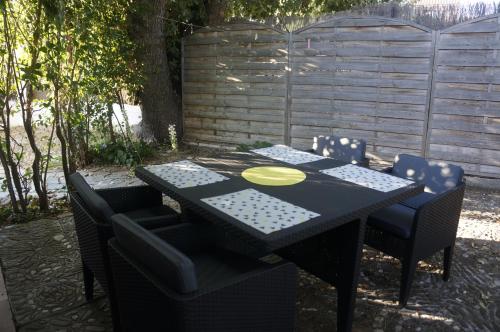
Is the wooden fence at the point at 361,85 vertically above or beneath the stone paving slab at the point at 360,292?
above

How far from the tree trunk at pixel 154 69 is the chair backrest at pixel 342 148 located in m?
3.27

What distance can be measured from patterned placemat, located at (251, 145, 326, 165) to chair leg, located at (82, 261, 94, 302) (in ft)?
4.71

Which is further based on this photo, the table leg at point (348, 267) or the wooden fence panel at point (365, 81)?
the wooden fence panel at point (365, 81)

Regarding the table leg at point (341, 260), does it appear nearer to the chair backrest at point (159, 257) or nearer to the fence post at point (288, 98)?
the chair backrest at point (159, 257)

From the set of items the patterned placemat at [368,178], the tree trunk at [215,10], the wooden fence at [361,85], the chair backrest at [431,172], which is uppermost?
the tree trunk at [215,10]

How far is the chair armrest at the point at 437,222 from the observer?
7.22 ft

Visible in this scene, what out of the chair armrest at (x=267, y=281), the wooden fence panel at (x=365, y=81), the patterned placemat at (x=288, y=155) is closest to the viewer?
the chair armrest at (x=267, y=281)

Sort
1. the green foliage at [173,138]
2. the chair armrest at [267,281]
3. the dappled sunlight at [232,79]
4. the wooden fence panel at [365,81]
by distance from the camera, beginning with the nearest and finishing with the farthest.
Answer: the chair armrest at [267,281]
the wooden fence panel at [365,81]
the dappled sunlight at [232,79]
the green foliage at [173,138]

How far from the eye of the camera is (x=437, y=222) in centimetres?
232

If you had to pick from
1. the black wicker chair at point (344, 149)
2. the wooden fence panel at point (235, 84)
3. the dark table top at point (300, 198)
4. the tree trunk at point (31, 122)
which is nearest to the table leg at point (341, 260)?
the dark table top at point (300, 198)

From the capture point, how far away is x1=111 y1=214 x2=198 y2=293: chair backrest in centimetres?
131

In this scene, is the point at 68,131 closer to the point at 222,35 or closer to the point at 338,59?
the point at 222,35

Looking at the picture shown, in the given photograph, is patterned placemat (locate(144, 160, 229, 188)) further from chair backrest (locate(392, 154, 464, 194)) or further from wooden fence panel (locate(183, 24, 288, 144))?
wooden fence panel (locate(183, 24, 288, 144))

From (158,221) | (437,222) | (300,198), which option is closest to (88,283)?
(158,221)
